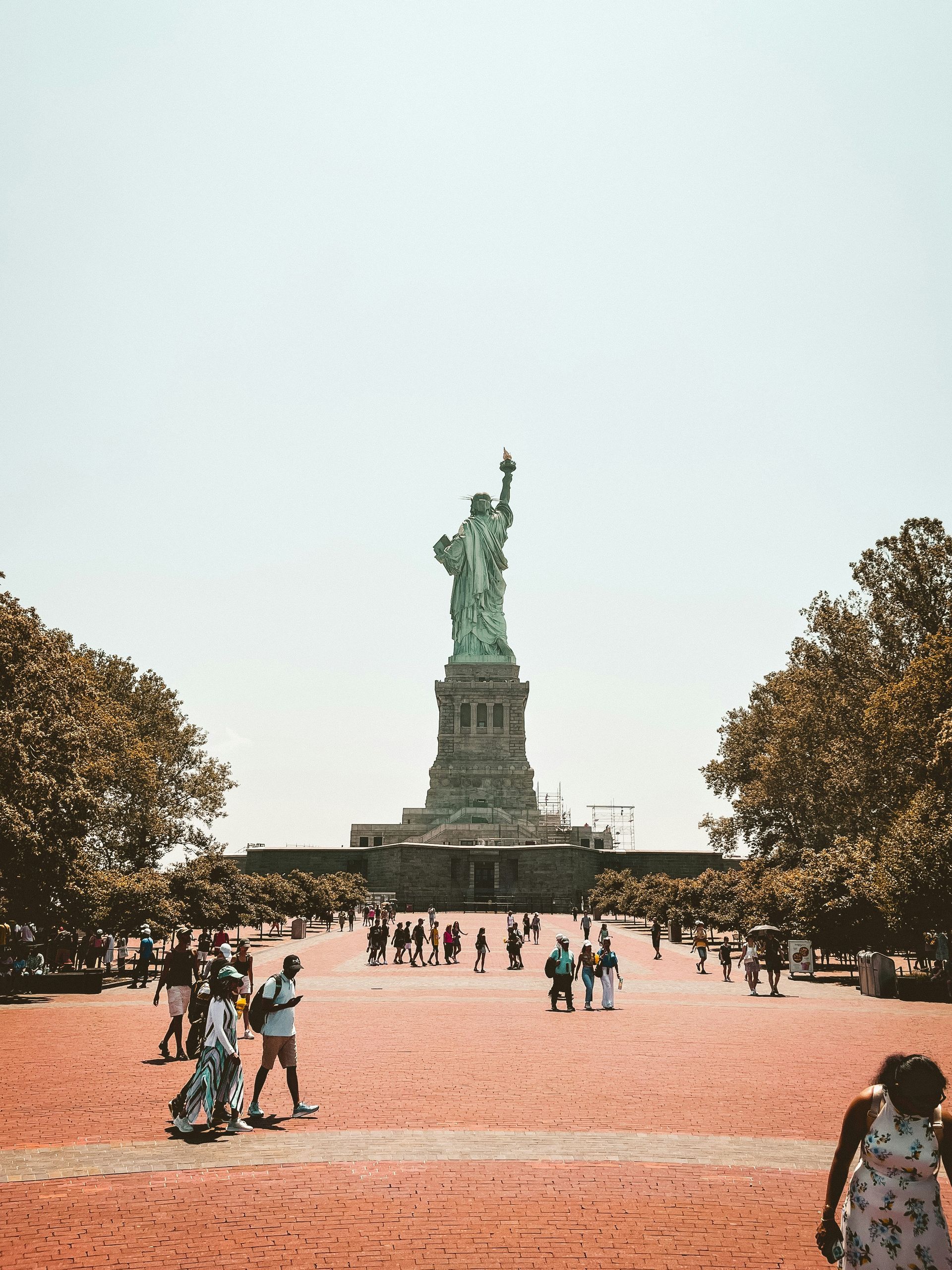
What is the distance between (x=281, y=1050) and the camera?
12.0 m

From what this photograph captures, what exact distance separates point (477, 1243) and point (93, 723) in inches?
1407

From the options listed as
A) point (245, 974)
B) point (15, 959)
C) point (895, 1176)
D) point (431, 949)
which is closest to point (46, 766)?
point (15, 959)

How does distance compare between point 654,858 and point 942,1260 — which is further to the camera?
point 654,858

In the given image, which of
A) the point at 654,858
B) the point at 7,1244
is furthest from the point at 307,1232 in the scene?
the point at 654,858

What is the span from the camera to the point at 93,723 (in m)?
40.4

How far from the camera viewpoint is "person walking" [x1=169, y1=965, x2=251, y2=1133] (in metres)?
10.9

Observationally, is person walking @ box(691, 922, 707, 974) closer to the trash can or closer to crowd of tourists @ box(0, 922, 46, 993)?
the trash can

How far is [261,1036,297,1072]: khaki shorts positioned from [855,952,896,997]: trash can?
19187 millimetres

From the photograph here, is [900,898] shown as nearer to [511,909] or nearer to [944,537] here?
[944,537]

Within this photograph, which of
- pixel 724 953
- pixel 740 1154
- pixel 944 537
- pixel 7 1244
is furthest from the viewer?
pixel 944 537

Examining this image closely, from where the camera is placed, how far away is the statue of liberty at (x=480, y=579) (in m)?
98.9

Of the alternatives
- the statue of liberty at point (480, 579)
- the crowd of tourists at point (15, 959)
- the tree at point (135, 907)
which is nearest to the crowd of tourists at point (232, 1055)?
the crowd of tourists at point (15, 959)

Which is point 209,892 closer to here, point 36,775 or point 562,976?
point 36,775

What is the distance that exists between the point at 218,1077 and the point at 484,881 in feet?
202
